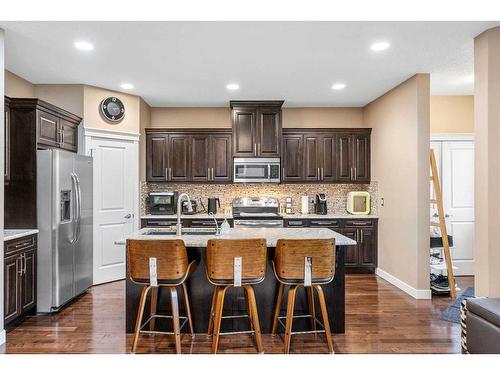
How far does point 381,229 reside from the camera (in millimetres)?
5430

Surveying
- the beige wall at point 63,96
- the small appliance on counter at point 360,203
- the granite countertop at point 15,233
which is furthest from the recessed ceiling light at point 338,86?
the granite countertop at point 15,233

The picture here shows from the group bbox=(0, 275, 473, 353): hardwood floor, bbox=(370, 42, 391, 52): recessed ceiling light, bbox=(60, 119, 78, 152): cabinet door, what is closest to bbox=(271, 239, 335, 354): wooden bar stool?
bbox=(0, 275, 473, 353): hardwood floor

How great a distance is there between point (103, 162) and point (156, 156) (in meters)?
0.97

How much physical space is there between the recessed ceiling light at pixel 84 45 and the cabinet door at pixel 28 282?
2.05 m

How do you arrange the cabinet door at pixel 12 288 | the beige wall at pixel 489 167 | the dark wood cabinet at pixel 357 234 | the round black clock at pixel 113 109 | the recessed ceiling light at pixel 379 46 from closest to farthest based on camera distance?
the beige wall at pixel 489 167 → the cabinet door at pixel 12 288 → the recessed ceiling light at pixel 379 46 → the round black clock at pixel 113 109 → the dark wood cabinet at pixel 357 234

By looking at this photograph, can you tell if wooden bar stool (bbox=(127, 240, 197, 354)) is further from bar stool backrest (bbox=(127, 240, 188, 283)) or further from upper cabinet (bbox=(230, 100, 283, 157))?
upper cabinet (bbox=(230, 100, 283, 157))

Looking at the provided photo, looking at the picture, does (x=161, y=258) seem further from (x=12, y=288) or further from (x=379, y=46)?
(x=379, y=46)

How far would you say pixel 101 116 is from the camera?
4.95 m

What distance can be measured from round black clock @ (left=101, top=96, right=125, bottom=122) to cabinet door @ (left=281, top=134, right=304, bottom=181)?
2499 mm

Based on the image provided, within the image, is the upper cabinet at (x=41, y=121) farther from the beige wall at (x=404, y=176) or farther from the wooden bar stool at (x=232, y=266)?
the beige wall at (x=404, y=176)

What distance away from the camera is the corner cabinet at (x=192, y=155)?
5.77 m
